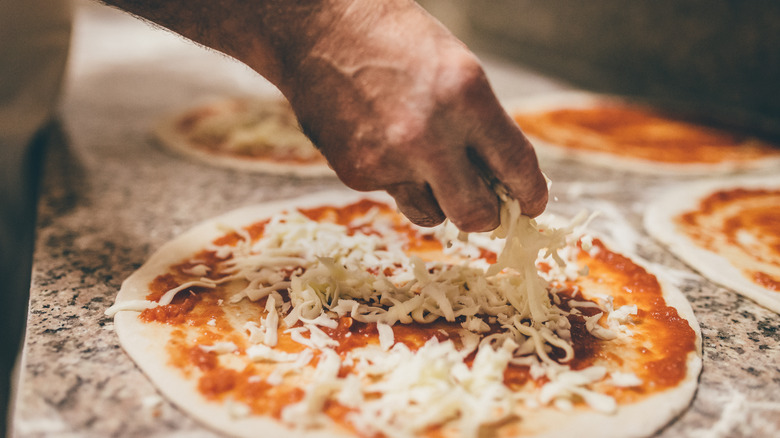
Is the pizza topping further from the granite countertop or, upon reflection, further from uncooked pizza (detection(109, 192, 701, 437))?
uncooked pizza (detection(109, 192, 701, 437))

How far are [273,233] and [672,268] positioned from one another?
129cm

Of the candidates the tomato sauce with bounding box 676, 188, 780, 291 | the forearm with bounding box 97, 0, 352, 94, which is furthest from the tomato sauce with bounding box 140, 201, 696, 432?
the forearm with bounding box 97, 0, 352, 94

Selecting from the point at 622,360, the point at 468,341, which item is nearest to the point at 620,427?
the point at 622,360

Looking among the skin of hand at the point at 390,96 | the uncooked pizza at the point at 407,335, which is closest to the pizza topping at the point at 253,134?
the uncooked pizza at the point at 407,335

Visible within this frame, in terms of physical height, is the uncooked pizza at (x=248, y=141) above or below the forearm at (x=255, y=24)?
below

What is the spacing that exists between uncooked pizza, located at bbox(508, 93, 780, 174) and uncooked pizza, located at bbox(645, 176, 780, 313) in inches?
10.1

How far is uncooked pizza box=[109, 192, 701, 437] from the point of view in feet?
3.66

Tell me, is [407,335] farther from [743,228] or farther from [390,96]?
[743,228]

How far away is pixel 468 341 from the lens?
4.34ft

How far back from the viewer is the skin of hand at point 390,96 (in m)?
1.18

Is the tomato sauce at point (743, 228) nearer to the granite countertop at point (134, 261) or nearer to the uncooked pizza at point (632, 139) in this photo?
the granite countertop at point (134, 261)

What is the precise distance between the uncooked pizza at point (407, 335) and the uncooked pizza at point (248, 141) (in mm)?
790

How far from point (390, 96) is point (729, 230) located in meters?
1.57

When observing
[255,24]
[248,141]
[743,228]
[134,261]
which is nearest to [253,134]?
[248,141]
